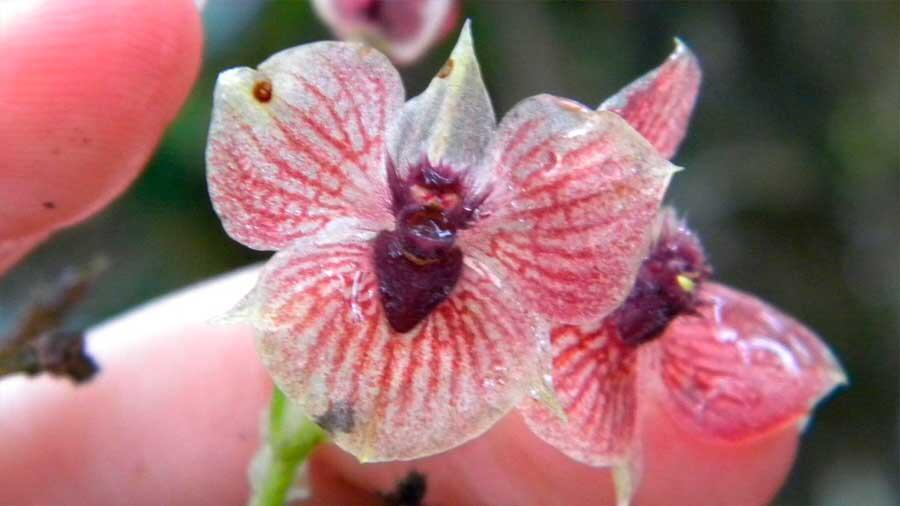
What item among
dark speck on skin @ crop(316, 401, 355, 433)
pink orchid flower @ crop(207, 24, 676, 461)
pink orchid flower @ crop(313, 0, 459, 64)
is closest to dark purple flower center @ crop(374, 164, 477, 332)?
pink orchid flower @ crop(207, 24, 676, 461)

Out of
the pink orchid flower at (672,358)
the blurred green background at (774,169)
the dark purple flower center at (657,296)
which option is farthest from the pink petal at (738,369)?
the blurred green background at (774,169)

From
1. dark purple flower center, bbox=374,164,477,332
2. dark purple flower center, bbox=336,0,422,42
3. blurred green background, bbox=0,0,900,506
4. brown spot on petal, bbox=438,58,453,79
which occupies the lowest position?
blurred green background, bbox=0,0,900,506

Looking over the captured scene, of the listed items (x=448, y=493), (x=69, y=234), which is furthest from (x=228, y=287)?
(x=69, y=234)

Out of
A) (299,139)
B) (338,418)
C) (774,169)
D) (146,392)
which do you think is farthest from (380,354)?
(774,169)

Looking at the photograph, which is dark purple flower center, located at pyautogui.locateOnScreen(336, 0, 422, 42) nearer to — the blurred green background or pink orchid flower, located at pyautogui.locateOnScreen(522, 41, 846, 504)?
pink orchid flower, located at pyautogui.locateOnScreen(522, 41, 846, 504)

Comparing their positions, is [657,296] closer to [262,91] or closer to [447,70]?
[447,70]

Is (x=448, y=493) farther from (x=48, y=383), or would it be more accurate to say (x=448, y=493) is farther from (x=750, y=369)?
(x=48, y=383)

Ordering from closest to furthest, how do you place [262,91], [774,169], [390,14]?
[262,91], [390,14], [774,169]
